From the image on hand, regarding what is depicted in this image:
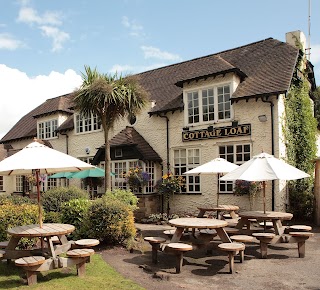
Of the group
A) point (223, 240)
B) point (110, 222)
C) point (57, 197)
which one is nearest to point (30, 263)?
point (110, 222)

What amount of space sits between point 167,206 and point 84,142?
7508 mm

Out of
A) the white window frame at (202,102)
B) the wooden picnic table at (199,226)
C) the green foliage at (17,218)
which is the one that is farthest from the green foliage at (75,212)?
the white window frame at (202,102)

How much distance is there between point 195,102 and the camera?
16.2m

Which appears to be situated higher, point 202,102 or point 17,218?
point 202,102

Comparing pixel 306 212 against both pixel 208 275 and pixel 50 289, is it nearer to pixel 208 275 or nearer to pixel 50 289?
pixel 208 275

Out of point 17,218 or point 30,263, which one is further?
point 17,218

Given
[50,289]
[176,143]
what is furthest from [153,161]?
[50,289]

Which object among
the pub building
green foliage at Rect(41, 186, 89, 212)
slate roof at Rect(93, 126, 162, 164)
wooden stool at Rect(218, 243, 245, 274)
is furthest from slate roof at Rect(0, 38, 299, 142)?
wooden stool at Rect(218, 243, 245, 274)

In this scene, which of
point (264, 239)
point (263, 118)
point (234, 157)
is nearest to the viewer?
point (264, 239)

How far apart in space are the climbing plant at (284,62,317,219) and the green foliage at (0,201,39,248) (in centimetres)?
1036

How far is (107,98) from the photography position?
13383 millimetres

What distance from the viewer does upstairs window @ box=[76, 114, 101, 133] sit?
819 inches

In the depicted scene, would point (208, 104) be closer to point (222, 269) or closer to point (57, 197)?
point (57, 197)

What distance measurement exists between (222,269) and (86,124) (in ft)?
51.4
